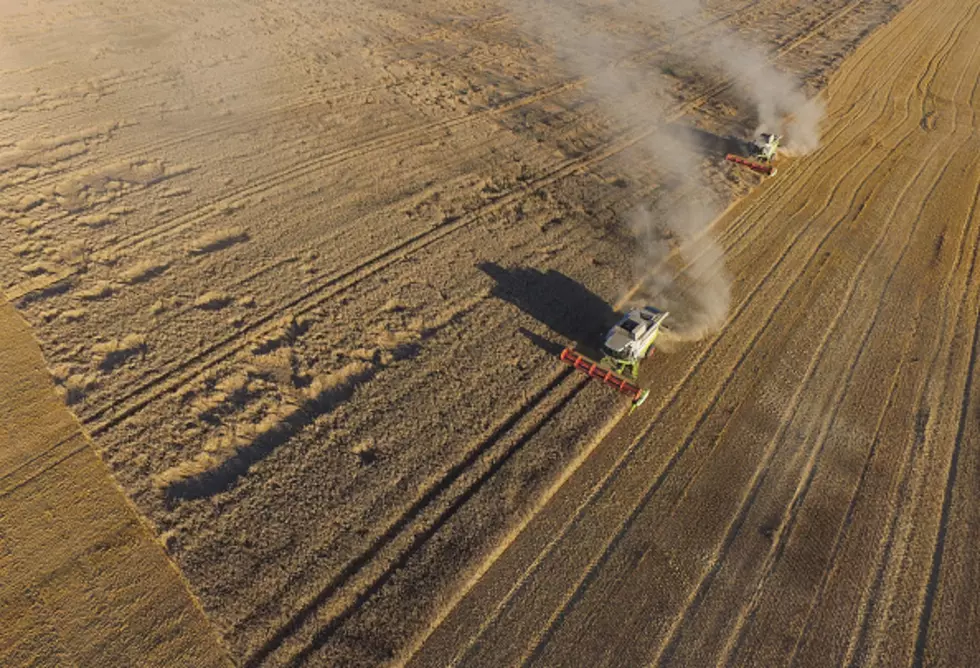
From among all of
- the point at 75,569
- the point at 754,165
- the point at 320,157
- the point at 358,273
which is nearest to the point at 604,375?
the point at 358,273

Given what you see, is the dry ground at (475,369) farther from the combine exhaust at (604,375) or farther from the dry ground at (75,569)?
the dry ground at (75,569)

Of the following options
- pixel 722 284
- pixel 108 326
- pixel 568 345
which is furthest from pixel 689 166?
pixel 108 326

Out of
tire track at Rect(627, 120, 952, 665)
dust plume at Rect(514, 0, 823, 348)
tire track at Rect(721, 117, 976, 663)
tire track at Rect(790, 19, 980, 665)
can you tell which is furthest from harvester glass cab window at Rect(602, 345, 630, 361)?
tire track at Rect(790, 19, 980, 665)

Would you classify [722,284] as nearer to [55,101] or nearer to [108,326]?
[108,326]

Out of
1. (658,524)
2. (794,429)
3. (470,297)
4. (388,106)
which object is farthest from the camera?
(388,106)

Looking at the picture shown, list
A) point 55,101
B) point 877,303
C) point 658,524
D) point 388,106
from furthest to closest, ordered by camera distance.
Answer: point 388,106, point 55,101, point 877,303, point 658,524

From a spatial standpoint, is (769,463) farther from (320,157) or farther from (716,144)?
(320,157)

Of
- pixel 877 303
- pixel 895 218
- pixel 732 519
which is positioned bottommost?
pixel 732 519
